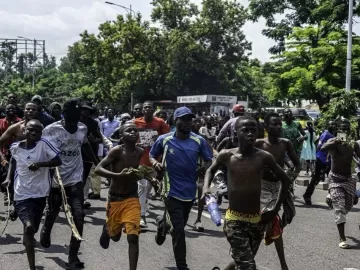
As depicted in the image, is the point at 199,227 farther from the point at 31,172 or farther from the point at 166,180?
the point at 31,172

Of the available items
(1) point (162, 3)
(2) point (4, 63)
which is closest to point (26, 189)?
(1) point (162, 3)

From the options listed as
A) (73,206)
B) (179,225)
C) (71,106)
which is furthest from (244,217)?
(71,106)

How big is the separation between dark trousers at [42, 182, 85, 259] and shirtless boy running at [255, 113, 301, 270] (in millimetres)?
1964

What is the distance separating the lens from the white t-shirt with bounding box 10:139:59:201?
21.3ft

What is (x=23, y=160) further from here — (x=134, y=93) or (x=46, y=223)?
(x=134, y=93)

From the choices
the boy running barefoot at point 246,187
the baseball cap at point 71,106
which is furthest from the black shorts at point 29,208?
the boy running barefoot at point 246,187

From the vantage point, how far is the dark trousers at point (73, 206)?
6719 mm

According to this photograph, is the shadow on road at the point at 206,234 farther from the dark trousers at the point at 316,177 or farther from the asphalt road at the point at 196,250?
the dark trousers at the point at 316,177

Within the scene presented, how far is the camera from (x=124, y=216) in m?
6.24

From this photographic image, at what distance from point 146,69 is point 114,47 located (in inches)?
111

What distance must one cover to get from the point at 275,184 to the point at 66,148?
7.85 ft

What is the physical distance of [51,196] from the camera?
729cm

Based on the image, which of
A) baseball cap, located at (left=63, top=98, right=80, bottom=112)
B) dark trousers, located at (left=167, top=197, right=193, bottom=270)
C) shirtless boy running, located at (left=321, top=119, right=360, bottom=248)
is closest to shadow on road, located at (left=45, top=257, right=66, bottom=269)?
dark trousers, located at (left=167, top=197, right=193, bottom=270)

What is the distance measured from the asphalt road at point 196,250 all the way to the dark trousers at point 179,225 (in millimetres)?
750
